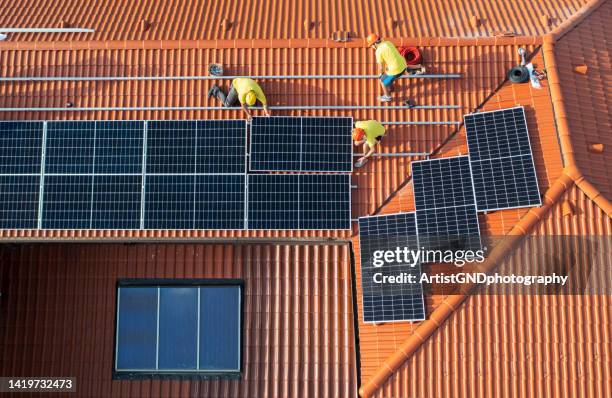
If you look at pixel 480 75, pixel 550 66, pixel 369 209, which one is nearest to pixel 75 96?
pixel 369 209

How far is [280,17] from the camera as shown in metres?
23.2

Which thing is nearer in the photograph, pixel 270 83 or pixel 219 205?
pixel 219 205

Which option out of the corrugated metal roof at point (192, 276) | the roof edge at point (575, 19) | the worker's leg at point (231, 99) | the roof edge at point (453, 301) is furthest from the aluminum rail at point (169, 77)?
the corrugated metal roof at point (192, 276)

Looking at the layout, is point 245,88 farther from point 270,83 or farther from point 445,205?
point 445,205

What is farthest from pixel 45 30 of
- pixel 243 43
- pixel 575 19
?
pixel 575 19

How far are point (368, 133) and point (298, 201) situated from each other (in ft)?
9.84

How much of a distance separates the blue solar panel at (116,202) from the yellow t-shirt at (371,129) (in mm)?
7082

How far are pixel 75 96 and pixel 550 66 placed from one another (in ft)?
50.3

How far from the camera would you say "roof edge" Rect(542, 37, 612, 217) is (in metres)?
19.0

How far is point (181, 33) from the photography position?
22328 millimetres

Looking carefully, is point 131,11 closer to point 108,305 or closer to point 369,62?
point 369,62

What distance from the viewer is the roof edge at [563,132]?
1903cm

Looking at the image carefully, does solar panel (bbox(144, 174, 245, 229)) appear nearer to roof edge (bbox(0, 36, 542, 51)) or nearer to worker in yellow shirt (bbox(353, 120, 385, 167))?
worker in yellow shirt (bbox(353, 120, 385, 167))

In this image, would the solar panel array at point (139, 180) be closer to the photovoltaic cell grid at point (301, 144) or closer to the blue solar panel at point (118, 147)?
the blue solar panel at point (118, 147)
